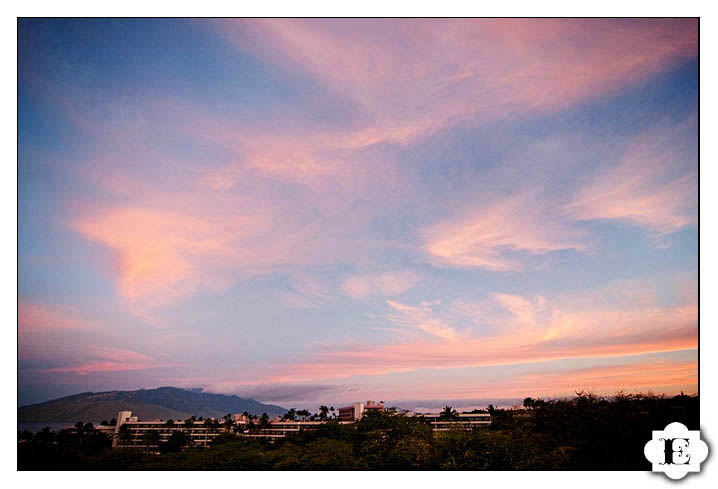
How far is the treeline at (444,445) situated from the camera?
3871mm

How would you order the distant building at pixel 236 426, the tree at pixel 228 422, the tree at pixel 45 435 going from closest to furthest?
1. the tree at pixel 45 435
2. the distant building at pixel 236 426
3. the tree at pixel 228 422

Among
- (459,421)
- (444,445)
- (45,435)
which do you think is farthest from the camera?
(459,421)

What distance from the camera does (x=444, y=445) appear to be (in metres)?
4.07

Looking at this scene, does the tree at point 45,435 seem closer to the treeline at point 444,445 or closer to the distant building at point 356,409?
the treeline at point 444,445

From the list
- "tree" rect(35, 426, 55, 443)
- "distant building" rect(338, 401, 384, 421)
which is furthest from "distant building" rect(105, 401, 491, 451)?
"tree" rect(35, 426, 55, 443)

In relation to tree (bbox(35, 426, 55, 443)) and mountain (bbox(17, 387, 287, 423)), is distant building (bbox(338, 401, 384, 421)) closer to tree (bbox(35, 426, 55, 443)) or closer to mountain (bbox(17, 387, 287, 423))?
mountain (bbox(17, 387, 287, 423))

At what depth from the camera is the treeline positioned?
12.7 feet

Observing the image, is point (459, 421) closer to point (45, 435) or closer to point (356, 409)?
point (356, 409)

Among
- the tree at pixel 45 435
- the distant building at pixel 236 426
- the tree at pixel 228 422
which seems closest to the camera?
the tree at pixel 45 435

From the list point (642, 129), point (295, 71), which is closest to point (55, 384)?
point (295, 71)

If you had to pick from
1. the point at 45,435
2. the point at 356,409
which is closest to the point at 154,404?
the point at 45,435

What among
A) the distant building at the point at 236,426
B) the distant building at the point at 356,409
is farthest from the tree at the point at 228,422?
the distant building at the point at 356,409

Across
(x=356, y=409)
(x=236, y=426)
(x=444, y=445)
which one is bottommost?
(x=444, y=445)
